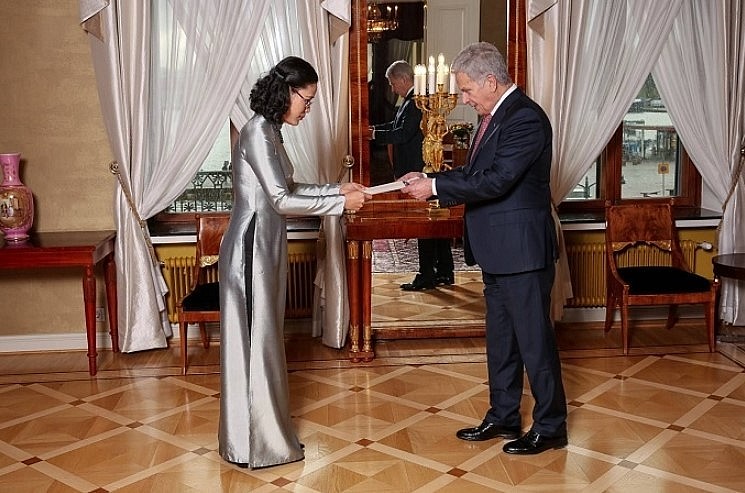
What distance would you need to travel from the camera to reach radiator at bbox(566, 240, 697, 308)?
6000 millimetres

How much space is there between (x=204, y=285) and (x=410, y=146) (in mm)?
1419

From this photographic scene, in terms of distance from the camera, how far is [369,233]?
16.3 ft

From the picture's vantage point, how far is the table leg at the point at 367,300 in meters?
5.05

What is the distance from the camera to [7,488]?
145 inches

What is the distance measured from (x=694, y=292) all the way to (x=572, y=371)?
880mm

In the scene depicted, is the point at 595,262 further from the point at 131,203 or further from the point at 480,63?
the point at 131,203

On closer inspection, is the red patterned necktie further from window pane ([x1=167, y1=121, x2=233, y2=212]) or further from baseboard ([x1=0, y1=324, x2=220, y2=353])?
baseboard ([x1=0, y1=324, x2=220, y2=353])

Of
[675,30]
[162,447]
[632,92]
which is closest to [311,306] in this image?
[162,447]

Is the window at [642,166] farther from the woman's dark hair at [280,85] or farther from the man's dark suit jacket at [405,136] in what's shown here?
the woman's dark hair at [280,85]

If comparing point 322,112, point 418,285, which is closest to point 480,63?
point 322,112

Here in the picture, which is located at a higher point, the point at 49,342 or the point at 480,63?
the point at 480,63

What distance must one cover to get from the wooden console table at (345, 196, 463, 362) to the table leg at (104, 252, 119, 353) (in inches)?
53.8

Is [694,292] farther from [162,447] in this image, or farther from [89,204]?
[89,204]

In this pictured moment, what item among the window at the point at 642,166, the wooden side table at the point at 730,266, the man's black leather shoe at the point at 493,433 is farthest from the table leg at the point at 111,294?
the wooden side table at the point at 730,266
